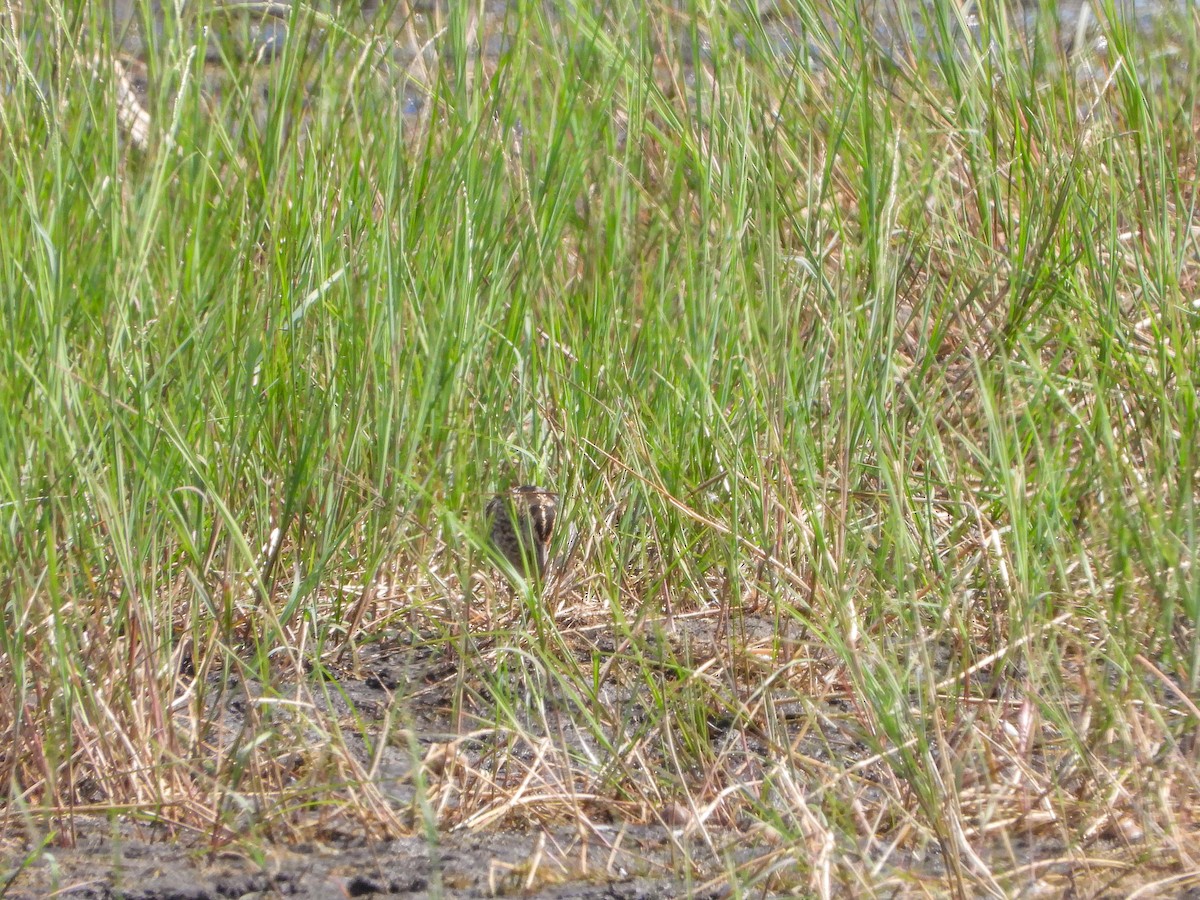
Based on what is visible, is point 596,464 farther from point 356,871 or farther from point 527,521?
point 356,871

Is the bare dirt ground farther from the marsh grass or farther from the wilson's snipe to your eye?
the wilson's snipe

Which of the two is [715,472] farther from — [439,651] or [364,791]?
[364,791]

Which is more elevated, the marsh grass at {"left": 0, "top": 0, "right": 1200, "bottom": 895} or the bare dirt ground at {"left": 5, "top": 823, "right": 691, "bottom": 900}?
the marsh grass at {"left": 0, "top": 0, "right": 1200, "bottom": 895}

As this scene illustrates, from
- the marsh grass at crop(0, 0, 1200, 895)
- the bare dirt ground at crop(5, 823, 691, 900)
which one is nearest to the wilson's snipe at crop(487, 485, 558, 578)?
the marsh grass at crop(0, 0, 1200, 895)

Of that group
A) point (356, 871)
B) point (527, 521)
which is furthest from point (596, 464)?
point (356, 871)

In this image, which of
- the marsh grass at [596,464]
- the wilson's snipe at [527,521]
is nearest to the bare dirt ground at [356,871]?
the marsh grass at [596,464]

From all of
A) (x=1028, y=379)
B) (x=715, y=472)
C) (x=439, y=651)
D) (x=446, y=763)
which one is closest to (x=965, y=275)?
(x=1028, y=379)

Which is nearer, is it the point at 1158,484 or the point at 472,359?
the point at 1158,484

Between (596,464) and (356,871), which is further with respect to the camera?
(596,464)

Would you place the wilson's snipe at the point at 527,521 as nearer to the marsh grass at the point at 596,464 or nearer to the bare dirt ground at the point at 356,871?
the marsh grass at the point at 596,464

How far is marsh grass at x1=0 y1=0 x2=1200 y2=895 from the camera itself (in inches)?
50.8

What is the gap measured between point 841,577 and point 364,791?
0.53 meters

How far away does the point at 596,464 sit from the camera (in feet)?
5.82

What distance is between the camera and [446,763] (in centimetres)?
137
